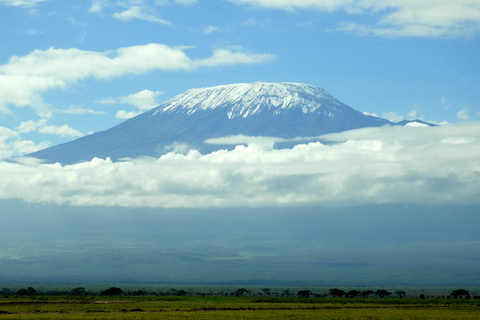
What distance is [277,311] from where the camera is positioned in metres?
76.2

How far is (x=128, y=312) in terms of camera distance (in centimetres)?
7400

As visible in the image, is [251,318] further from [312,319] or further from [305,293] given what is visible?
[305,293]

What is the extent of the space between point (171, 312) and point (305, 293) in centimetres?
5801

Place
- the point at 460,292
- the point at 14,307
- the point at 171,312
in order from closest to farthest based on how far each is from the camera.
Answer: the point at 171,312 → the point at 14,307 → the point at 460,292

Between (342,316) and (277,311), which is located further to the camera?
(277,311)

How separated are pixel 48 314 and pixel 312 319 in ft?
86.5

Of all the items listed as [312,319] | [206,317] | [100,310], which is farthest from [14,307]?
[312,319]

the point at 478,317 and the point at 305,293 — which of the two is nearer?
the point at 478,317

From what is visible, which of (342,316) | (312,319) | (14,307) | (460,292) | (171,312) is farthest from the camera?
(460,292)

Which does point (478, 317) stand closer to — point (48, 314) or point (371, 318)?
point (371, 318)

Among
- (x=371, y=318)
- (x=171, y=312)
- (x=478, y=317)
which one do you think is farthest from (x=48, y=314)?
(x=478, y=317)

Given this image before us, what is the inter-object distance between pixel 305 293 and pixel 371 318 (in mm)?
62974

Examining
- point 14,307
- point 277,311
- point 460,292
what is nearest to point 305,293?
point 460,292

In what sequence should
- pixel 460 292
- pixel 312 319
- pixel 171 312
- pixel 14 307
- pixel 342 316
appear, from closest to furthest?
pixel 312 319, pixel 342 316, pixel 171 312, pixel 14 307, pixel 460 292
